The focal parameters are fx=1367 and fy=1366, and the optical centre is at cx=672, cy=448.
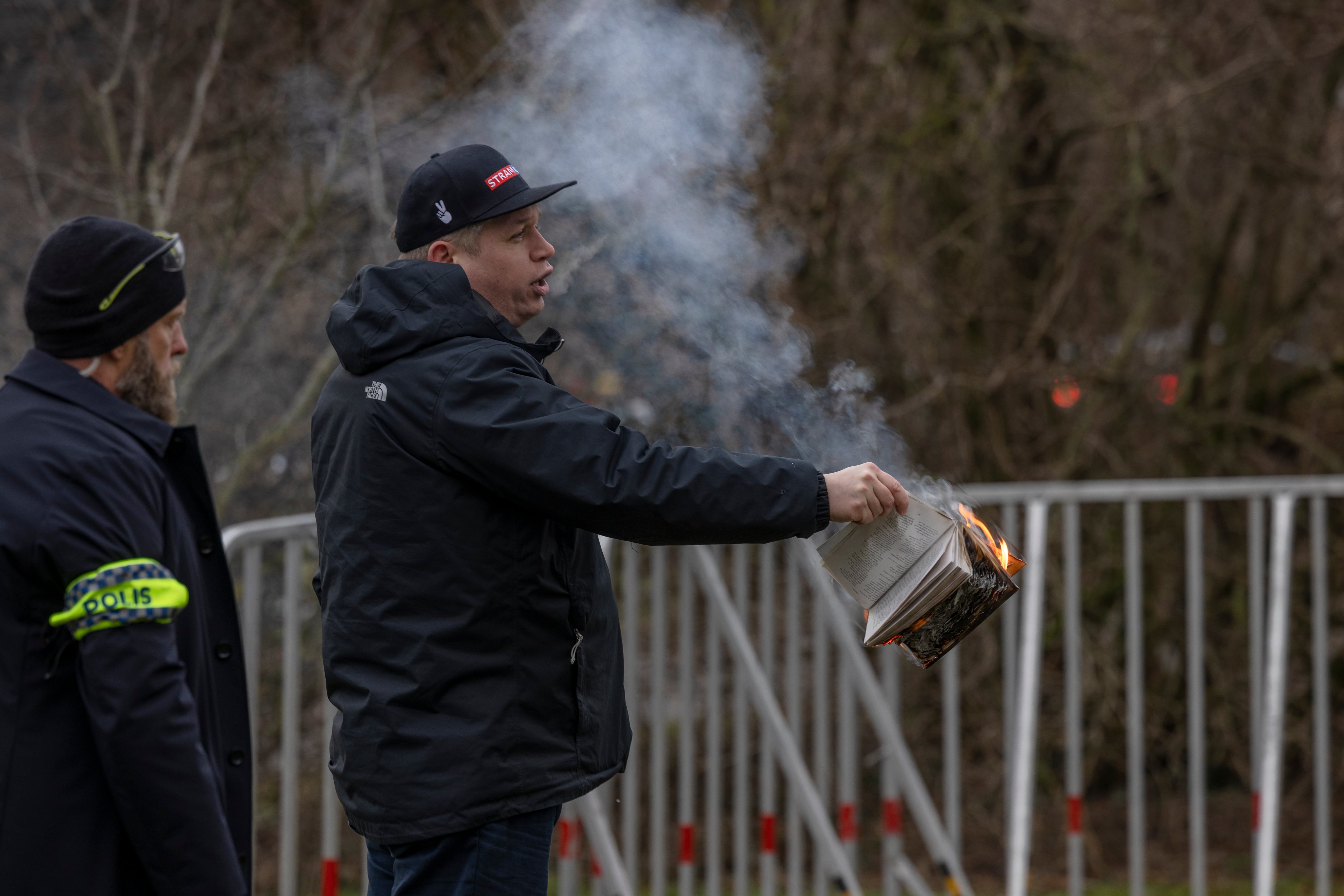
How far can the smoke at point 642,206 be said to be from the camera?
486cm

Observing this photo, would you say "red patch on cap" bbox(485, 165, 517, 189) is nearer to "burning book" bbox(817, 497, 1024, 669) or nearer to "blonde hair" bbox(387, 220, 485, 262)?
"blonde hair" bbox(387, 220, 485, 262)

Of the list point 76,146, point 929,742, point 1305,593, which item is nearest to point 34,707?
point 76,146

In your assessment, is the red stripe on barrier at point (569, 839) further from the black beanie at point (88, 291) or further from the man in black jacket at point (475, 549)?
the black beanie at point (88, 291)

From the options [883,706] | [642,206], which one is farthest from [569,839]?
[642,206]

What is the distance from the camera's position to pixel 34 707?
208cm

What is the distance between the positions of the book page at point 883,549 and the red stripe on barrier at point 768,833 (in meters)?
2.63

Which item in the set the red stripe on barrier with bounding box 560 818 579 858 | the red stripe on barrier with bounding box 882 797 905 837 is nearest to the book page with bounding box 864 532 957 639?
the red stripe on barrier with bounding box 560 818 579 858

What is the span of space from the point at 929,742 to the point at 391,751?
5839mm

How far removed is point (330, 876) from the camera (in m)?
4.02

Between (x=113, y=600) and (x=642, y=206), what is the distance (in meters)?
3.36

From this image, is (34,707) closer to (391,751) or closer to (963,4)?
(391,751)

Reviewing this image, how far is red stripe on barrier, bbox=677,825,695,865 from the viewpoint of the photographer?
16.6 ft

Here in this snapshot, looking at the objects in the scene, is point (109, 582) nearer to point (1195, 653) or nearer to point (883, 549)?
point (883, 549)

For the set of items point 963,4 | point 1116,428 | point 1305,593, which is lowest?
point 1305,593
